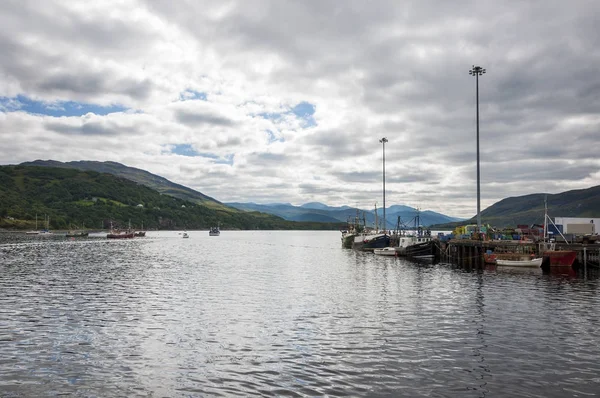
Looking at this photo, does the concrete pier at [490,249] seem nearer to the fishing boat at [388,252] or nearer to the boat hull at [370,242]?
the fishing boat at [388,252]

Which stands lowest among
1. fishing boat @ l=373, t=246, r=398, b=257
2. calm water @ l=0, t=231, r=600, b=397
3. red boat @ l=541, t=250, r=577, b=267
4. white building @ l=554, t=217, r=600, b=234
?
calm water @ l=0, t=231, r=600, b=397

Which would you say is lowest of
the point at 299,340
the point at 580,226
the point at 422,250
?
the point at 299,340

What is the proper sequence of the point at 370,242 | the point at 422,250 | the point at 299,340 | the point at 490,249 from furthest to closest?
the point at 370,242 → the point at 422,250 → the point at 490,249 → the point at 299,340

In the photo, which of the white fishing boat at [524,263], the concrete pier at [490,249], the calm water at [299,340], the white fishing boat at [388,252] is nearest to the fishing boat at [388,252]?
the white fishing boat at [388,252]

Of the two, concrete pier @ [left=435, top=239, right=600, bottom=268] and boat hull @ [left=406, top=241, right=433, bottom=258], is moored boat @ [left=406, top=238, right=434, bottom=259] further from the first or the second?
concrete pier @ [left=435, top=239, right=600, bottom=268]

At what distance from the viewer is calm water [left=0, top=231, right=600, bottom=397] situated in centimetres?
1992

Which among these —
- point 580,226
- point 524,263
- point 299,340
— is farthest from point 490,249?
point 299,340

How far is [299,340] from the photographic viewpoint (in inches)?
1099

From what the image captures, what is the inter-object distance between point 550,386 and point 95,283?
52207 millimetres

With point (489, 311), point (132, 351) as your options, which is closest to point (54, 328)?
point (132, 351)

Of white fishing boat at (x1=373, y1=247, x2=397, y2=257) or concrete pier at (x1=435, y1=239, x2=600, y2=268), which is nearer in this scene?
concrete pier at (x1=435, y1=239, x2=600, y2=268)

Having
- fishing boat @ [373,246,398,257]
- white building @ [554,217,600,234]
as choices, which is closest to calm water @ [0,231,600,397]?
white building @ [554,217,600,234]

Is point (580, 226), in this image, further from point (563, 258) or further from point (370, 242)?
point (370, 242)

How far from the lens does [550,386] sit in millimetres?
19578
